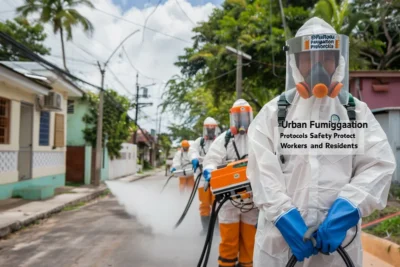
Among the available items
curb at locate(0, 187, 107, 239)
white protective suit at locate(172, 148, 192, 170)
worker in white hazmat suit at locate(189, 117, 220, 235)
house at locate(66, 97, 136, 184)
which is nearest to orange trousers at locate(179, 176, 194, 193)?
white protective suit at locate(172, 148, 192, 170)

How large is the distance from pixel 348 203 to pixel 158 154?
51.5 m

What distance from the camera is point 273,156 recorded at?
2492 mm

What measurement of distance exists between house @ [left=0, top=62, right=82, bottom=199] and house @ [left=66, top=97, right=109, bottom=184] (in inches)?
120

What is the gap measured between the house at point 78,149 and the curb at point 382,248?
52.6 ft

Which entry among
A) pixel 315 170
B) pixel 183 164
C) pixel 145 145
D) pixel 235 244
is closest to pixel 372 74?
pixel 183 164

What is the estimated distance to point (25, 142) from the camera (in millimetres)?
13516

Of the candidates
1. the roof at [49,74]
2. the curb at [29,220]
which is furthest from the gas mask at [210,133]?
the roof at [49,74]

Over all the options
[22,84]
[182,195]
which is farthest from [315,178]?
[22,84]

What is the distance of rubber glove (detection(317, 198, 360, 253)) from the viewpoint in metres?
2.20

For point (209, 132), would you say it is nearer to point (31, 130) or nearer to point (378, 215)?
point (378, 215)

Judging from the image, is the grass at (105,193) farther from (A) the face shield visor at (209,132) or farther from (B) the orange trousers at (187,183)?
(A) the face shield visor at (209,132)

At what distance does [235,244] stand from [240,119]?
143 centimetres

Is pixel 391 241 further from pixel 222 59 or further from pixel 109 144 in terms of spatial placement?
pixel 109 144

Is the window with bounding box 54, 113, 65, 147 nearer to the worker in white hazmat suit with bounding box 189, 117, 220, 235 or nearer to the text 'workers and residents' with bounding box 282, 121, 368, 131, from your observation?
the worker in white hazmat suit with bounding box 189, 117, 220, 235
